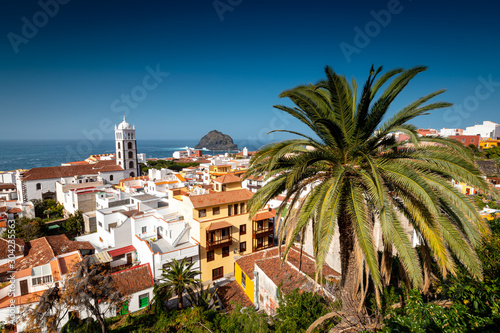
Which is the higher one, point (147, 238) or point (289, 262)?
point (289, 262)

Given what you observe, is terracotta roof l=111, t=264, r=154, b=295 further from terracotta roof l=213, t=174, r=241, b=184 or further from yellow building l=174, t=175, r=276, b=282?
terracotta roof l=213, t=174, r=241, b=184

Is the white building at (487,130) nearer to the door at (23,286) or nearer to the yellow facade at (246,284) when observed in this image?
the yellow facade at (246,284)

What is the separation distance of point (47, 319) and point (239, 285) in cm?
1054

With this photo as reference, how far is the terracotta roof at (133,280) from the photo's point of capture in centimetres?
1653

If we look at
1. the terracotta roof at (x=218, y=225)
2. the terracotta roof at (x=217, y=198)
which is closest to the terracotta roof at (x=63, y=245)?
the terracotta roof at (x=217, y=198)

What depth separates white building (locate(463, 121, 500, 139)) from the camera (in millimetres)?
83525

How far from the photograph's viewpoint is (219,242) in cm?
1981

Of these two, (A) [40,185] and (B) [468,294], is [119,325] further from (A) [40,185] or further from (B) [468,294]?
(A) [40,185]

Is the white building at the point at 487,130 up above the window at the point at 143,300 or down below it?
above

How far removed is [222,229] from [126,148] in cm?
4255

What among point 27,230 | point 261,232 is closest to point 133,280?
point 261,232

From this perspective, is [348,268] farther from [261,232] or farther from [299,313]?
[261,232]

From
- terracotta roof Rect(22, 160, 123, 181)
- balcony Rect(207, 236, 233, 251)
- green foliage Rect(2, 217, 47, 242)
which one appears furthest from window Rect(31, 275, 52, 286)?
terracotta roof Rect(22, 160, 123, 181)

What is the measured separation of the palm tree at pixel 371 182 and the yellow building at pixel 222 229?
13472 mm
